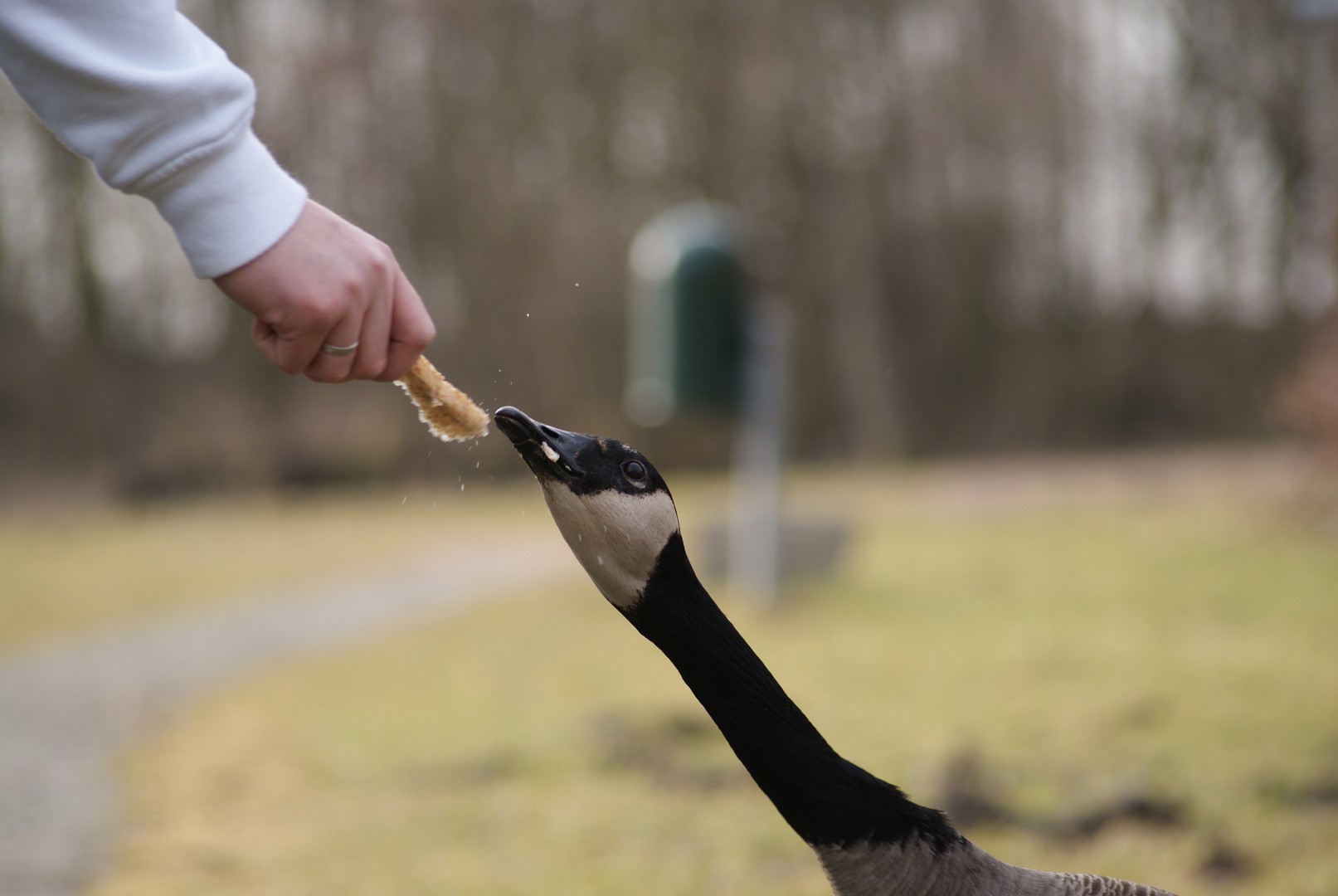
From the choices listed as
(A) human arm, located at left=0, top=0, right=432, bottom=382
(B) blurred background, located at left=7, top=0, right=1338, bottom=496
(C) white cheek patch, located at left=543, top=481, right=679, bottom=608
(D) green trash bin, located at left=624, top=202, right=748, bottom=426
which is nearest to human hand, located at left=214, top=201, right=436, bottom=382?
(A) human arm, located at left=0, top=0, right=432, bottom=382

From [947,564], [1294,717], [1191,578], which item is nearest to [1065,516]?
[947,564]

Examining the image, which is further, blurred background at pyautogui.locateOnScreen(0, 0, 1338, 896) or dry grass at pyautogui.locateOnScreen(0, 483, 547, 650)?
dry grass at pyautogui.locateOnScreen(0, 483, 547, 650)

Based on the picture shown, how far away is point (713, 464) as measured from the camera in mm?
19641

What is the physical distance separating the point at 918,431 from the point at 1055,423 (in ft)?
8.06

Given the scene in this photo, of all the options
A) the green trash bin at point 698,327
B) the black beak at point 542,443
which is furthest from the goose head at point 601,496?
the green trash bin at point 698,327

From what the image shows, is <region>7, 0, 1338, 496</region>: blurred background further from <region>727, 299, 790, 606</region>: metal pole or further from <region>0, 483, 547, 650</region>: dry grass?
<region>727, 299, 790, 606</region>: metal pole

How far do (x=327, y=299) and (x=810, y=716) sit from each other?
397 centimetres

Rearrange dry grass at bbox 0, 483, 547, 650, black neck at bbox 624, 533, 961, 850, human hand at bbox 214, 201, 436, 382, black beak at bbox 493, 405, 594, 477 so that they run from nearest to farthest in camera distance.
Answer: human hand at bbox 214, 201, 436, 382 → black beak at bbox 493, 405, 594, 477 → black neck at bbox 624, 533, 961, 850 → dry grass at bbox 0, 483, 547, 650

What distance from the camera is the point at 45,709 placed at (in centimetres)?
→ 594

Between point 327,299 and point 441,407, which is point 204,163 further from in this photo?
point 441,407

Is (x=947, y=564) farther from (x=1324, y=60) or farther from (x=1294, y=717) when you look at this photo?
(x=1324, y=60)

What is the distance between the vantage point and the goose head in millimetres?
1743

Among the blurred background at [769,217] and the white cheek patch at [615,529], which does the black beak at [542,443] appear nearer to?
the white cheek patch at [615,529]

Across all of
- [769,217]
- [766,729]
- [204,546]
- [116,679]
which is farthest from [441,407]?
[769,217]
